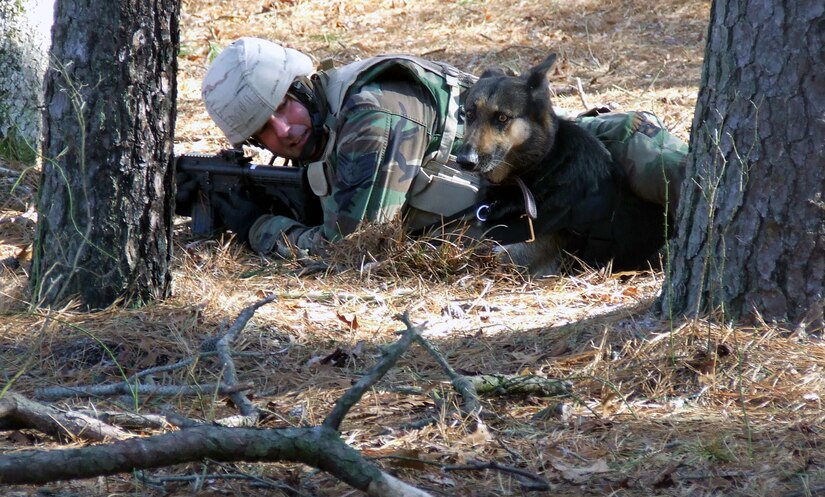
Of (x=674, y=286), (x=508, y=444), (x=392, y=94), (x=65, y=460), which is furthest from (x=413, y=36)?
(x=65, y=460)

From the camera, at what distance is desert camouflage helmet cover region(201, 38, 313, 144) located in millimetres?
5918

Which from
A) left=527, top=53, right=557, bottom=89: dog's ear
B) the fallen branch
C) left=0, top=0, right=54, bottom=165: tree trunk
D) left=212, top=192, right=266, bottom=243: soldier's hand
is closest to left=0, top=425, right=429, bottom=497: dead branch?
the fallen branch

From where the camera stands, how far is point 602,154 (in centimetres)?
591

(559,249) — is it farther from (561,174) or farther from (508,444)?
(508,444)

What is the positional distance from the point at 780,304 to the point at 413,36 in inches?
317

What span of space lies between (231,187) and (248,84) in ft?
2.87

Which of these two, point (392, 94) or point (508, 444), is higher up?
point (392, 94)

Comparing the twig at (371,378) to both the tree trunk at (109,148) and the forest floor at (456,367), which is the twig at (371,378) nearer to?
the forest floor at (456,367)

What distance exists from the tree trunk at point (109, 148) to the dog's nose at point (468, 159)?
1857 millimetres

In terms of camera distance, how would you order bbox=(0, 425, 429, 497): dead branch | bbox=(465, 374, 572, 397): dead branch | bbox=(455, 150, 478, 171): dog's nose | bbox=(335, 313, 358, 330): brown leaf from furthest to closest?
bbox=(455, 150, 478, 171): dog's nose
bbox=(335, 313, 358, 330): brown leaf
bbox=(465, 374, 572, 397): dead branch
bbox=(0, 425, 429, 497): dead branch

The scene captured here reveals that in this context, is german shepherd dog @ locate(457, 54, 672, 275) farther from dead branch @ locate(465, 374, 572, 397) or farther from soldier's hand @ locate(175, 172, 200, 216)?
dead branch @ locate(465, 374, 572, 397)

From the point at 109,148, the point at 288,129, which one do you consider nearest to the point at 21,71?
the point at 288,129

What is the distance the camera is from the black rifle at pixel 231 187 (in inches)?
253

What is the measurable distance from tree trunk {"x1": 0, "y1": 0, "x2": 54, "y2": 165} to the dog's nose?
10.6 feet
